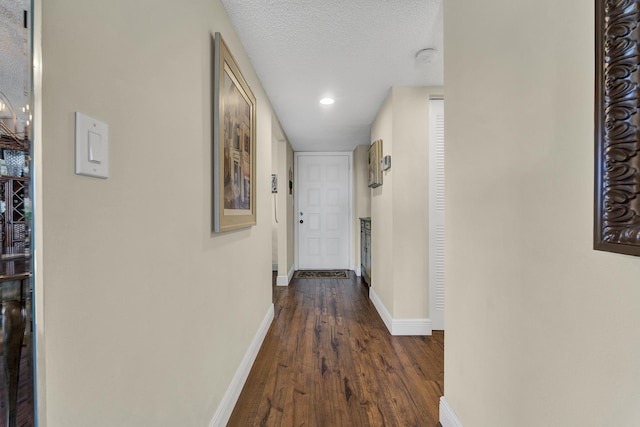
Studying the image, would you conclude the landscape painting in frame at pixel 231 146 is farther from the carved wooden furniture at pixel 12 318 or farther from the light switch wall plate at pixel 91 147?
the carved wooden furniture at pixel 12 318

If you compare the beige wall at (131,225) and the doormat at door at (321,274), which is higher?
the beige wall at (131,225)

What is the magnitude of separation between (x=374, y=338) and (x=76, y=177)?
2533 mm

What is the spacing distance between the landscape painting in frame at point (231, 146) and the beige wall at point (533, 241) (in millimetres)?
1105

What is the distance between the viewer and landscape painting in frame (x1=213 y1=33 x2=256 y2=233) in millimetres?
1494

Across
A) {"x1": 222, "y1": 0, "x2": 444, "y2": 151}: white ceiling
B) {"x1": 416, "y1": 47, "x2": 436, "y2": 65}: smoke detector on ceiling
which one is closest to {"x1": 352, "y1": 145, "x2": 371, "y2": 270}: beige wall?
{"x1": 222, "y1": 0, "x2": 444, "y2": 151}: white ceiling

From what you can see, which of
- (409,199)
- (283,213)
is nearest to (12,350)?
(409,199)

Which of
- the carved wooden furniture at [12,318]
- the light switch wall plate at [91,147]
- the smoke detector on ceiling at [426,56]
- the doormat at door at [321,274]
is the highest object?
the smoke detector on ceiling at [426,56]

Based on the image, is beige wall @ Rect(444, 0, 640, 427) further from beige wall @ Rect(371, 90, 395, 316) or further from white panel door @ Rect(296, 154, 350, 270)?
white panel door @ Rect(296, 154, 350, 270)

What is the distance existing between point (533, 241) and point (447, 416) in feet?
3.59

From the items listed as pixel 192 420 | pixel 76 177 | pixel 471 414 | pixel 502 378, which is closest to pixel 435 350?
pixel 471 414

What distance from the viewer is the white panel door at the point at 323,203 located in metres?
5.63

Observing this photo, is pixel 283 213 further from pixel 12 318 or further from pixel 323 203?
pixel 12 318

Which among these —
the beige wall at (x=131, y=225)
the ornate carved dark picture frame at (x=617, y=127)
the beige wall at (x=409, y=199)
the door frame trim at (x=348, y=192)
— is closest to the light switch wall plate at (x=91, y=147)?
the beige wall at (x=131, y=225)

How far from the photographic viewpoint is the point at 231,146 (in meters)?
1.70
